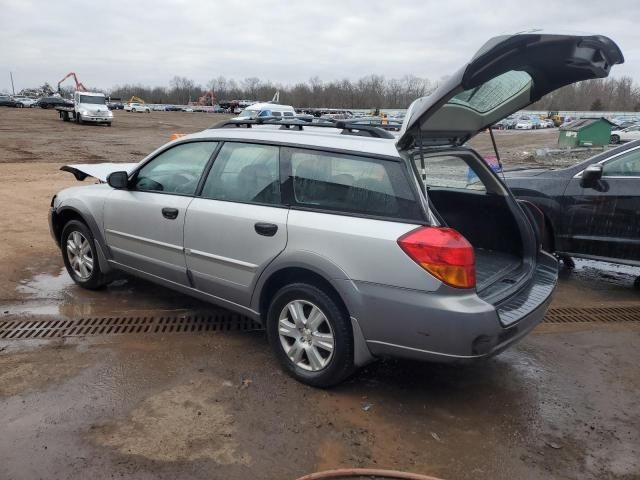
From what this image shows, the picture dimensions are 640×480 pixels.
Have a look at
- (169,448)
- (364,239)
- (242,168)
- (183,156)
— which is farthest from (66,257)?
(364,239)

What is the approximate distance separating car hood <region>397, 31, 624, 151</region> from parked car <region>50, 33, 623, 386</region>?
0.01 metres

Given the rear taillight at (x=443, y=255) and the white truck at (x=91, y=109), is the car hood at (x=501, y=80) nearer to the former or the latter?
the rear taillight at (x=443, y=255)

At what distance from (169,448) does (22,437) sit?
79 cm

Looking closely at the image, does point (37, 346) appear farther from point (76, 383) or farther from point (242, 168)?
point (242, 168)

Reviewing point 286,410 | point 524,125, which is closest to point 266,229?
point 286,410

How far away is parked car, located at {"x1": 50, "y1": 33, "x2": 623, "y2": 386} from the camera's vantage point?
2924 mm

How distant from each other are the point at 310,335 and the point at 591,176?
3.70 m

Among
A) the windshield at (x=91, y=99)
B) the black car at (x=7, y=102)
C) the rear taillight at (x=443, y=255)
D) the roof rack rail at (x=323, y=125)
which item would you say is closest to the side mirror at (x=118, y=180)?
the roof rack rail at (x=323, y=125)

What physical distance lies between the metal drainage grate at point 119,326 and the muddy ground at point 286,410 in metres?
0.10

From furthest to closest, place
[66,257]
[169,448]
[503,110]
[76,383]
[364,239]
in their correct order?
[66,257]
[503,110]
[76,383]
[364,239]
[169,448]

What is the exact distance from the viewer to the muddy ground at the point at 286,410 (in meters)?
2.76

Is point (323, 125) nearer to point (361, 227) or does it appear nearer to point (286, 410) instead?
point (361, 227)

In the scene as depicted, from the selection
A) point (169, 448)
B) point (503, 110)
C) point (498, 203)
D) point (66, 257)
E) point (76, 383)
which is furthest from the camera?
point (66, 257)

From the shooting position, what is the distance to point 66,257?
5.27 meters
